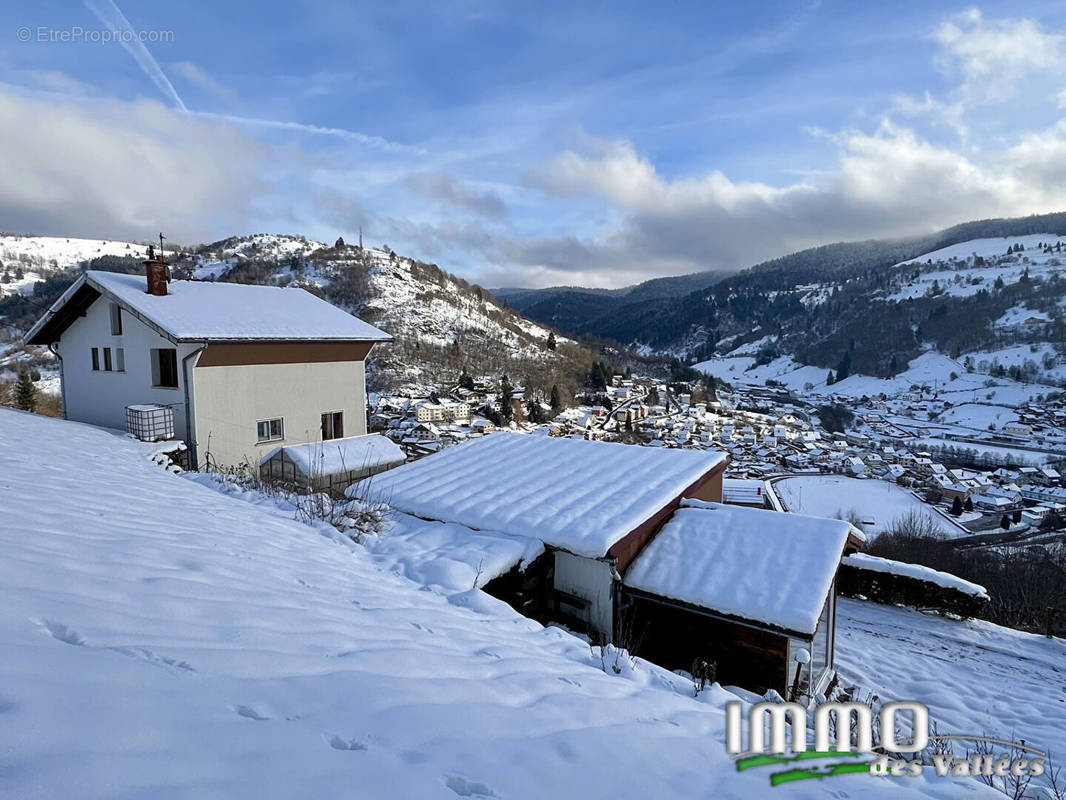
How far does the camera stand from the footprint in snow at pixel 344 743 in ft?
7.35

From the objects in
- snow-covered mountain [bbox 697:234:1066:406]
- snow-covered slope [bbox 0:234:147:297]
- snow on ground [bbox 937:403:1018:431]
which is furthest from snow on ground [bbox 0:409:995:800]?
snow-covered mountain [bbox 697:234:1066:406]

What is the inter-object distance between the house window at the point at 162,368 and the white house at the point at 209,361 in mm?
29

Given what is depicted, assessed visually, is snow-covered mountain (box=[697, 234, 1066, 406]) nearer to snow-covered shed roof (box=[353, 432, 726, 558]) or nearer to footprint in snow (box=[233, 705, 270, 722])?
snow-covered shed roof (box=[353, 432, 726, 558])

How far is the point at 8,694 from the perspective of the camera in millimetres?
1865

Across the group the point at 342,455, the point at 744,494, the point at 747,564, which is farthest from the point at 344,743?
the point at 744,494

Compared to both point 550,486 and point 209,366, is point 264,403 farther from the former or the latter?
point 550,486

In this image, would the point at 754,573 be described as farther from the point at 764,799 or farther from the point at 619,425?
the point at 619,425

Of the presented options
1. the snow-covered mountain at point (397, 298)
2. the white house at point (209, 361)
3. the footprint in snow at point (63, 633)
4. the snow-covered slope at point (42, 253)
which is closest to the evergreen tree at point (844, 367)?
the snow-covered mountain at point (397, 298)

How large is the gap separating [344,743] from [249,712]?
42cm

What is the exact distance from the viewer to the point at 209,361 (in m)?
14.0

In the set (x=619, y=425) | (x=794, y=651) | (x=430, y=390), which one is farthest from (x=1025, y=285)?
(x=794, y=651)

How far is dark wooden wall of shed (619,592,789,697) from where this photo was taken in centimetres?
680

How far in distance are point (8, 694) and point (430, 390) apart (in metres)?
73.5

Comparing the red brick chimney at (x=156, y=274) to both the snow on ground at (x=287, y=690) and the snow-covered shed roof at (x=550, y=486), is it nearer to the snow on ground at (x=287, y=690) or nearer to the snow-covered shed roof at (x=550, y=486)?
the snow-covered shed roof at (x=550, y=486)
